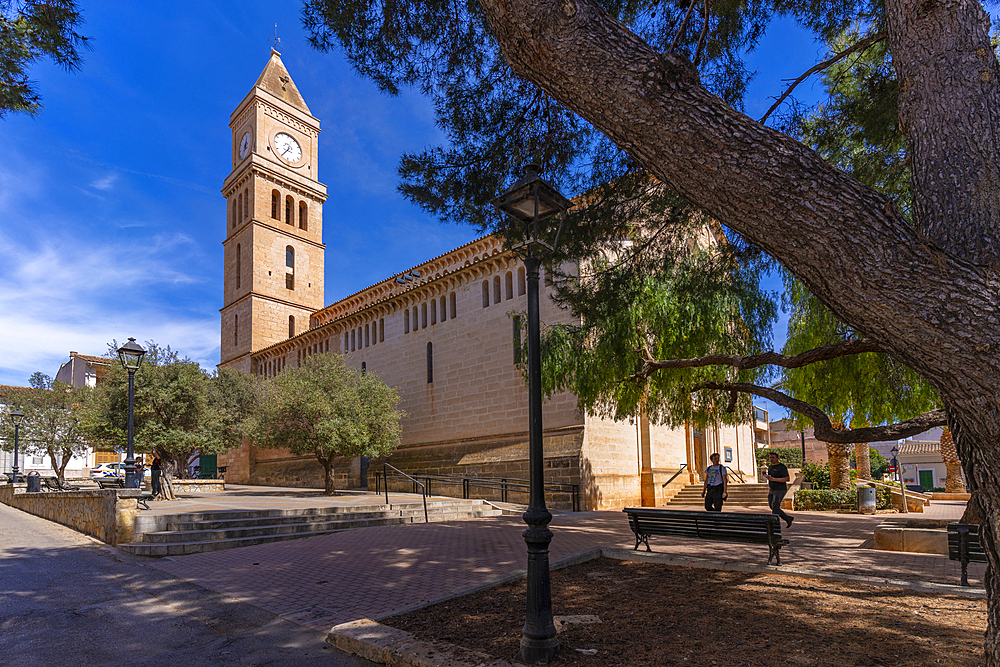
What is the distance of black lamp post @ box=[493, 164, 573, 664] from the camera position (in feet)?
13.2

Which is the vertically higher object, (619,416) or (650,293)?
(650,293)

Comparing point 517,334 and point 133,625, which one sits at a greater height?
point 517,334

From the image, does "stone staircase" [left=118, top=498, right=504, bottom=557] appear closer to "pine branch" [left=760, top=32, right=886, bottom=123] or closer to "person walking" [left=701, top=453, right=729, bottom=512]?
"person walking" [left=701, top=453, right=729, bottom=512]

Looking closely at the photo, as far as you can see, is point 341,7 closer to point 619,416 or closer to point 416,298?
point 619,416

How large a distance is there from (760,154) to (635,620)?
3.74 metres

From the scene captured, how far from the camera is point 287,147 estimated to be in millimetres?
39344

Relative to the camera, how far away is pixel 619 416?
46.0 feet

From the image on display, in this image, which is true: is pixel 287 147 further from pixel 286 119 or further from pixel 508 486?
pixel 508 486

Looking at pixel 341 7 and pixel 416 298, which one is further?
pixel 416 298

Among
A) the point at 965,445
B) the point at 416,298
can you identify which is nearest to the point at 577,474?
the point at 416,298

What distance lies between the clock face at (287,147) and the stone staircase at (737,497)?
3319 cm

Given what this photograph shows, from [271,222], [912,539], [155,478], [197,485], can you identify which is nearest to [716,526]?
[912,539]

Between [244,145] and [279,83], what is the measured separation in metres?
5.27

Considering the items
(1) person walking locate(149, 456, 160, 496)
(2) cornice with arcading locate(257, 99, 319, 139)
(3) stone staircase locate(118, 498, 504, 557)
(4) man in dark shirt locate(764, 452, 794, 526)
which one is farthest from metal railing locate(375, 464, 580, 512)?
(2) cornice with arcading locate(257, 99, 319, 139)
